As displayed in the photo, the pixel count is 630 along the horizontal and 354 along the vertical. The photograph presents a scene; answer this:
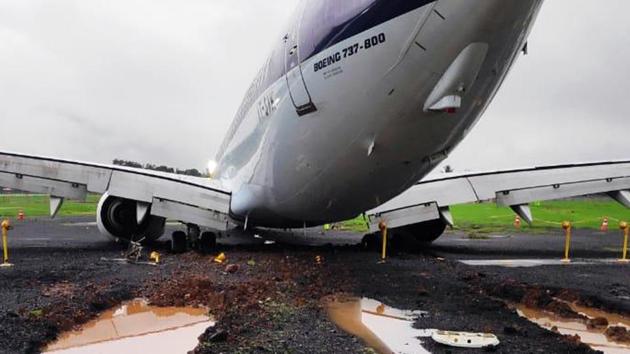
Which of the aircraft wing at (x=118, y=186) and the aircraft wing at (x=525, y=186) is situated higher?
the aircraft wing at (x=525, y=186)

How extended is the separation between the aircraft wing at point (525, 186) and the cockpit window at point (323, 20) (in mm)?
5800

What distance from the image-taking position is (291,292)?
7.44 m

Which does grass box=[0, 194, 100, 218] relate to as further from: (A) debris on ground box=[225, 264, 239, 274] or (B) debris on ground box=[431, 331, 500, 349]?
(B) debris on ground box=[431, 331, 500, 349]

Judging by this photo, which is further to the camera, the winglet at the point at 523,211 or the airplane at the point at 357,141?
the winglet at the point at 523,211

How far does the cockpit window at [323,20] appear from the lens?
637 centimetres

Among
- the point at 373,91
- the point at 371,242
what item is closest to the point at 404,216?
the point at 371,242

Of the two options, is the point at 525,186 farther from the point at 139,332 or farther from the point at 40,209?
the point at 40,209

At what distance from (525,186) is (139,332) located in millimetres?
10088

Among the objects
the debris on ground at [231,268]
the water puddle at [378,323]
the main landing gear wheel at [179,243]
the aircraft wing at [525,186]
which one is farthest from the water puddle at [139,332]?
the aircraft wing at [525,186]

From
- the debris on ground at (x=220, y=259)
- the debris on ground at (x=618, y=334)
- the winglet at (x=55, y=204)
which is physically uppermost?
the winglet at (x=55, y=204)

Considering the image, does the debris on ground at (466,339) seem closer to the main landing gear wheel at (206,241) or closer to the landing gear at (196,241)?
the landing gear at (196,241)

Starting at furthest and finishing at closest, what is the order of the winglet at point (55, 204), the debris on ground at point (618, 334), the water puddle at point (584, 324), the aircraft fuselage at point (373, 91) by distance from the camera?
the winglet at point (55, 204)
the aircraft fuselage at point (373, 91)
the debris on ground at point (618, 334)
the water puddle at point (584, 324)

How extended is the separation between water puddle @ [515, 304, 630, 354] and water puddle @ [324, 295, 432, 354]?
1239 millimetres

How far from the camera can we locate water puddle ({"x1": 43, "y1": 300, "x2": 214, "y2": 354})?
488 centimetres
